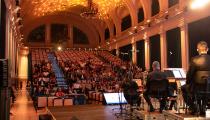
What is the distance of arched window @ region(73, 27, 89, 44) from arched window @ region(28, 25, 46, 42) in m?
3.97

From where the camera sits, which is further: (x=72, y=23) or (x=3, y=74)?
(x=72, y=23)

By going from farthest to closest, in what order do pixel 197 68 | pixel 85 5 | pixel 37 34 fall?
pixel 37 34, pixel 85 5, pixel 197 68

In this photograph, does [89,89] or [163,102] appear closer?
[163,102]

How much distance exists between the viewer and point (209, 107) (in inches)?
273

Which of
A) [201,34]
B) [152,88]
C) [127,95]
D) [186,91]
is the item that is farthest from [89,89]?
[186,91]

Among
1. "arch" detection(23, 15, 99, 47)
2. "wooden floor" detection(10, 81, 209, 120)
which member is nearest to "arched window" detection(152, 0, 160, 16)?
"wooden floor" detection(10, 81, 209, 120)

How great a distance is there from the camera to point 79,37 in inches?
1593

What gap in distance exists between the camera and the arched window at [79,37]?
40156 millimetres

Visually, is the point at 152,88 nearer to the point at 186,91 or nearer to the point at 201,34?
the point at 186,91

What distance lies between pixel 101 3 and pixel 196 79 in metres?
24.8

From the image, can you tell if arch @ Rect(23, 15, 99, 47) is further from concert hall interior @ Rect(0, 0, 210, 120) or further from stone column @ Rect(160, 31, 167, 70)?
stone column @ Rect(160, 31, 167, 70)

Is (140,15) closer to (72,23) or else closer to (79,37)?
(72,23)

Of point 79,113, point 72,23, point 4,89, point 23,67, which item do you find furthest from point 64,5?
point 4,89

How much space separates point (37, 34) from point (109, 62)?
13.9 meters
